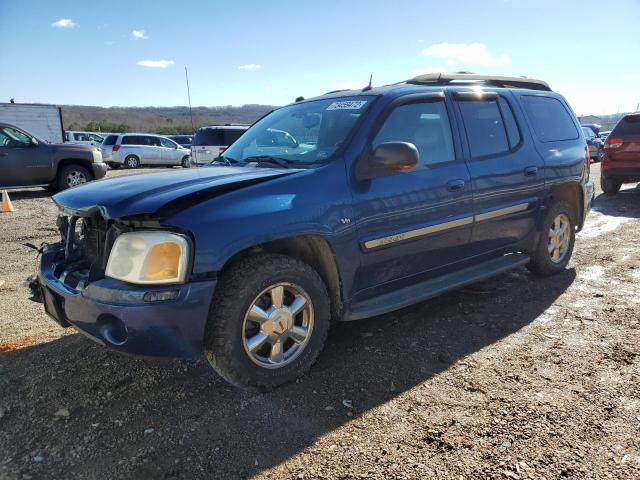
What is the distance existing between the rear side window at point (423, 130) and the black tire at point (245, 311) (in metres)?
1.13

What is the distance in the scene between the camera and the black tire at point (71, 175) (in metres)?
12.0

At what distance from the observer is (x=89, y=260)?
3.08m

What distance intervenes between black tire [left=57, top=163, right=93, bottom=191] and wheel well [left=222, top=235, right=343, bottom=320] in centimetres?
1074

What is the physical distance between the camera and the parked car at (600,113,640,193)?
1019cm

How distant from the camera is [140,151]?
888 inches

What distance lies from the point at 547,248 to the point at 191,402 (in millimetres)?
3731

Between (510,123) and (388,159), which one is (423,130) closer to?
(388,159)

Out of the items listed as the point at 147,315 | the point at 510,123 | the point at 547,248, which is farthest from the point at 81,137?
the point at 147,315

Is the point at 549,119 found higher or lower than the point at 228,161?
higher

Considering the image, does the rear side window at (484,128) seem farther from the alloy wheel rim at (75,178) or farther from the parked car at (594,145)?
the parked car at (594,145)

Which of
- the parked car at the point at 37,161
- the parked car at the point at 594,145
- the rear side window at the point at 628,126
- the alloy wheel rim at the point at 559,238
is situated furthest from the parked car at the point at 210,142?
the parked car at the point at 594,145

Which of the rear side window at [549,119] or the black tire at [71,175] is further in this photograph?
the black tire at [71,175]

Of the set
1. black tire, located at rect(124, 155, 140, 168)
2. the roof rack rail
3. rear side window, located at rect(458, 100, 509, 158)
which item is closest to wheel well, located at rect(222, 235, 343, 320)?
rear side window, located at rect(458, 100, 509, 158)

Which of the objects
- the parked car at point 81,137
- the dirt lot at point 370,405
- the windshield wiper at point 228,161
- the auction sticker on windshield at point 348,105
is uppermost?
the parked car at point 81,137
